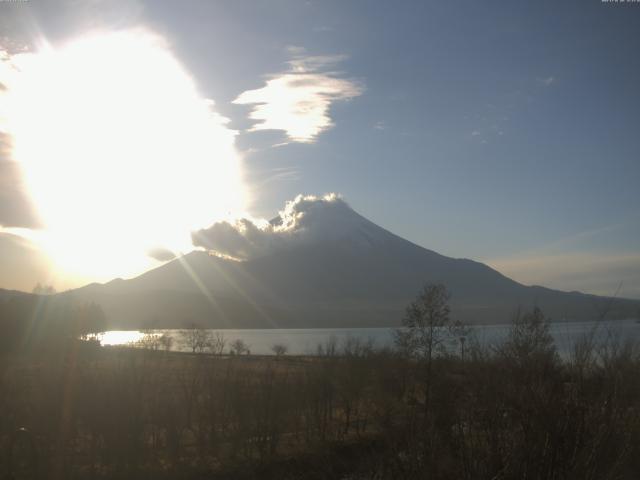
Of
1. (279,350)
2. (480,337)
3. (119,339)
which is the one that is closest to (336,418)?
(480,337)

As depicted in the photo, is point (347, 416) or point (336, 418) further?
point (336, 418)

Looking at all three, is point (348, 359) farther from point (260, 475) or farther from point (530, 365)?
point (530, 365)

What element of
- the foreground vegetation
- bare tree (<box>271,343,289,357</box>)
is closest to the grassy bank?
the foreground vegetation

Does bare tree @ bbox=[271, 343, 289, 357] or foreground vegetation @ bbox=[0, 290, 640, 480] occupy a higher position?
foreground vegetation @ bbox=[0, 290, 640, 480]

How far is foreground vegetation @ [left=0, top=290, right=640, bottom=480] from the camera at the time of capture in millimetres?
4926

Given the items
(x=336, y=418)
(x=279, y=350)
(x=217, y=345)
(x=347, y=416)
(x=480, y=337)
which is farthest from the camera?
(x=279, y=350)

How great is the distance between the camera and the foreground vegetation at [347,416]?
4926 millimetres

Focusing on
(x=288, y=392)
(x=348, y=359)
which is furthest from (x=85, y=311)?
(x=288, y=392)

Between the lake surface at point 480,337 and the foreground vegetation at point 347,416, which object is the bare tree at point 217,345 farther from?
the foreground vegetation at point 347,416

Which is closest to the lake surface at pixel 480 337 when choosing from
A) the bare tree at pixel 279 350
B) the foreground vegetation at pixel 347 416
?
the foreground vegetation at pixel 347 416

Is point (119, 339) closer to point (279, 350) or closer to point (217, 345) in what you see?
point (279, 350)

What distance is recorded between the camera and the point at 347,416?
24.6 m

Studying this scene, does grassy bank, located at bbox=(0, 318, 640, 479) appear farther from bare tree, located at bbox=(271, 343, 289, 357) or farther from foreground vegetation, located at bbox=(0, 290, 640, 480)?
bare tree, located at bbox=(271, 343, 289, 357)

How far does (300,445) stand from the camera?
22.1 m
